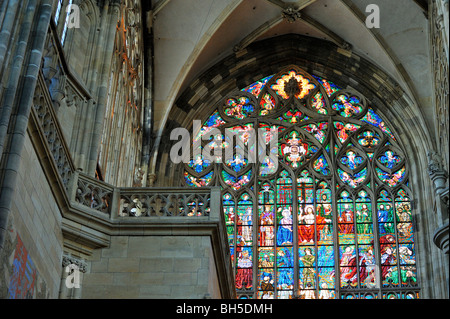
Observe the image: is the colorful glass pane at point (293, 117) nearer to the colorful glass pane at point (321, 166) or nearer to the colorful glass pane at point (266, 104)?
the colorful glass pane at point (266, 104)

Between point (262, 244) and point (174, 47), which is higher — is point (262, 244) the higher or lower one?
the lower one

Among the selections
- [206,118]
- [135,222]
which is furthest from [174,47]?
[135,222]

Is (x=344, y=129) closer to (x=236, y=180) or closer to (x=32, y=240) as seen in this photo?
(x=236, y=180)

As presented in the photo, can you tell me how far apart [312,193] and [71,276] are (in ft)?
27.8

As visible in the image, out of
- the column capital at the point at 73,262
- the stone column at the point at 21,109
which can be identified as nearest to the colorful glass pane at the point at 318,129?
the column capital at the point at 73,262

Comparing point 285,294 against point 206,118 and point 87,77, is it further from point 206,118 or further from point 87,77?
point 87,77

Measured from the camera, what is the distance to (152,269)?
9961 mm

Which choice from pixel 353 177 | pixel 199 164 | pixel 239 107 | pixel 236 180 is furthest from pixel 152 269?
pixel 239 107

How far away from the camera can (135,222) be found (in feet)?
33.8

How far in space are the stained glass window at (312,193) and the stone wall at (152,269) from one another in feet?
20.8

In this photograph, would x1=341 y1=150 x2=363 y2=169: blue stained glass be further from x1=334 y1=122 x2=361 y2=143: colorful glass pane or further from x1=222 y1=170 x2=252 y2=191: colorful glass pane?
x1=222 y1=170 x2=252 y2=191: colorful glass pane

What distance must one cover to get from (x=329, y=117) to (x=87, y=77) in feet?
25.8

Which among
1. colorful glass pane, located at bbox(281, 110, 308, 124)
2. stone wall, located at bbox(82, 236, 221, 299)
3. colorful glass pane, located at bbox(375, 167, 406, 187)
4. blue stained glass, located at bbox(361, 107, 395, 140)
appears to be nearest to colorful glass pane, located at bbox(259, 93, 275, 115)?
colorful glass pane, located at bbox(281, 110, 308, 124)

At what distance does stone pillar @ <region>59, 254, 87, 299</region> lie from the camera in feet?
32.1
